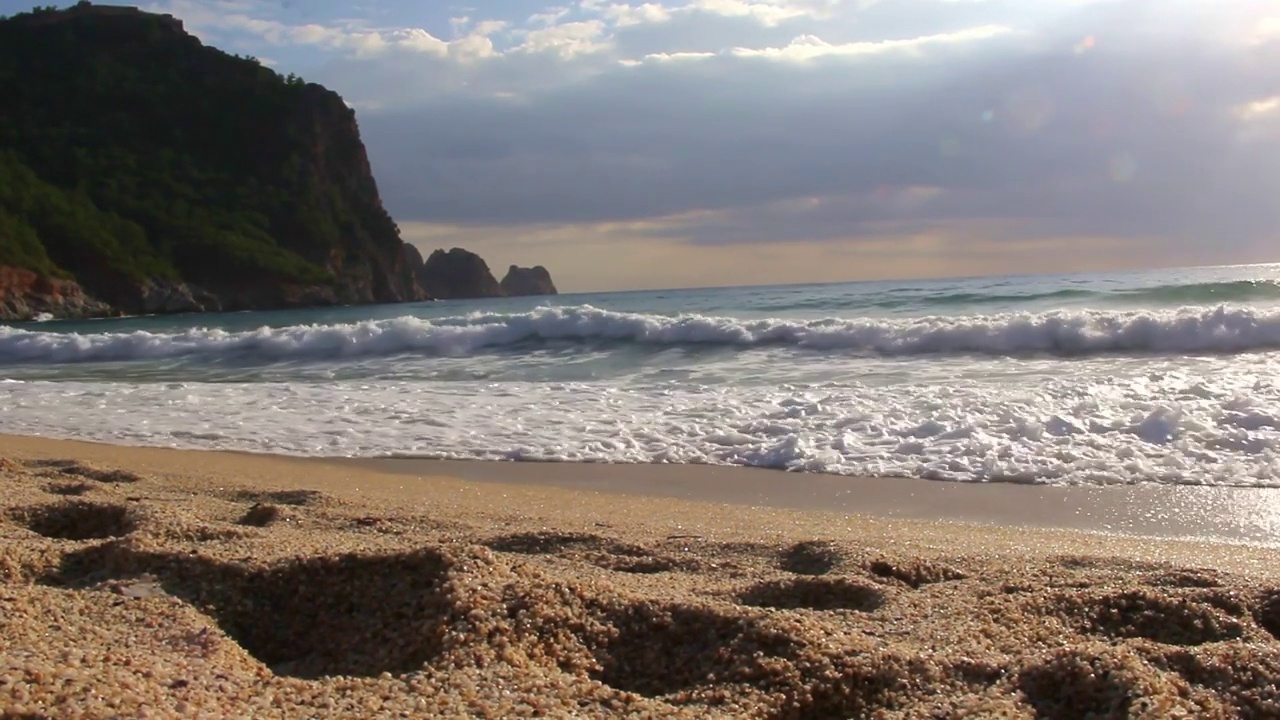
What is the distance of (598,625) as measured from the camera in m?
2.29

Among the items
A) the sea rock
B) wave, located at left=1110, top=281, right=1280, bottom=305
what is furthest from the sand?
the sea rock

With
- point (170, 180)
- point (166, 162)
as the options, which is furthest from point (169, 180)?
point (166, 162)

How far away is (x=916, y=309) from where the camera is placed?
65.0ft

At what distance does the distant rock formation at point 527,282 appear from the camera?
3757 inches

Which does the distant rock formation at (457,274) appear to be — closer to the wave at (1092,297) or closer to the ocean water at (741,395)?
the wave at (1092,297)

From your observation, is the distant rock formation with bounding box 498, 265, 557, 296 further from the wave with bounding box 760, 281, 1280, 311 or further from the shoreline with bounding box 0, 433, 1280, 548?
the shoreline with bounding box 0, 433, 1280, 548

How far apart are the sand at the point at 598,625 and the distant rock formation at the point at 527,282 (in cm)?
9118

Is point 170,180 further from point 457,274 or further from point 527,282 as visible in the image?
point 527,282

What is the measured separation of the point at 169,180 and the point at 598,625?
63367 mm

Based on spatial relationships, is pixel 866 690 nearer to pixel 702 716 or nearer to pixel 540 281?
pixel 702 716

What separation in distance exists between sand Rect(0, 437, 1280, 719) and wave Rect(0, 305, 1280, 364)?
31.4 ft

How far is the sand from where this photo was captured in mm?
1838

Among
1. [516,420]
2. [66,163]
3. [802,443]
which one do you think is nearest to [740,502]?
[802,443]

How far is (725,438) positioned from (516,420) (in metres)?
1.95
